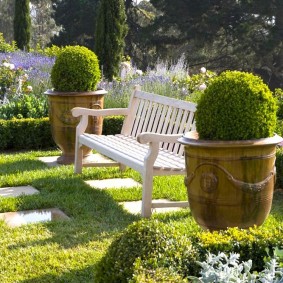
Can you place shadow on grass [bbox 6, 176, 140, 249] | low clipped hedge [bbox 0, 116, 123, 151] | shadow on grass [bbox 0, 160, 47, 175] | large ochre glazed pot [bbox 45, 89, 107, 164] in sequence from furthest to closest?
low clipped hedge [bbox 0, 116, 123, 151] < large ochre glazed pot [bbox 45, 89, 107, 164] < shadow on grass [bbox 0, 160, 47, 175] < shadow on grass [bbox 6, 176, 140, 249]

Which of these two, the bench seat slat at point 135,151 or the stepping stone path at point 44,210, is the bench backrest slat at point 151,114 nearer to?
the bench seat slat at point 135,151

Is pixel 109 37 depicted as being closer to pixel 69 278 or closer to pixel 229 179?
pixel 229 179

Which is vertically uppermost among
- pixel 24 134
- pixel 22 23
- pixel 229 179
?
pixel 22 23

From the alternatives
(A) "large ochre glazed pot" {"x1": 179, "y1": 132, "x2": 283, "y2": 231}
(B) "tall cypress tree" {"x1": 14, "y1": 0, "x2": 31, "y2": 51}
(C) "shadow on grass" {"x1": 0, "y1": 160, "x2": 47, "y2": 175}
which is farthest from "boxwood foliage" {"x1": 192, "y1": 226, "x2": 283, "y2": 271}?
(B) "tall cypress tree" {"x1": 14, "y1": 0, "x2": 31, "y2": 51}

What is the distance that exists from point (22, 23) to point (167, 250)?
757 inches

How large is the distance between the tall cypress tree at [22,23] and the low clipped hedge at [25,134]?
1283cm

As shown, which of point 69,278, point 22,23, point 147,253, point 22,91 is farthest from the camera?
point 22,23

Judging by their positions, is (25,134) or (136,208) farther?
(25,134)

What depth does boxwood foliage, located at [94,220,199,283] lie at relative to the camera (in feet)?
7.99

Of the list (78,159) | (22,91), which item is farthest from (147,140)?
(22,91)

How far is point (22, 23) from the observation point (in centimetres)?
2066

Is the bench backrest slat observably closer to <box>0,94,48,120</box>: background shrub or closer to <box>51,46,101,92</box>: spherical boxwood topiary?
<box>51,46,101,92</box>: spherical boxwood topiary

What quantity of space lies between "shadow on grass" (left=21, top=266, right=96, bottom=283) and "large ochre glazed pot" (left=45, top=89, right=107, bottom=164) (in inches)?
134

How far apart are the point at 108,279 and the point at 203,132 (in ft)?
5.30
